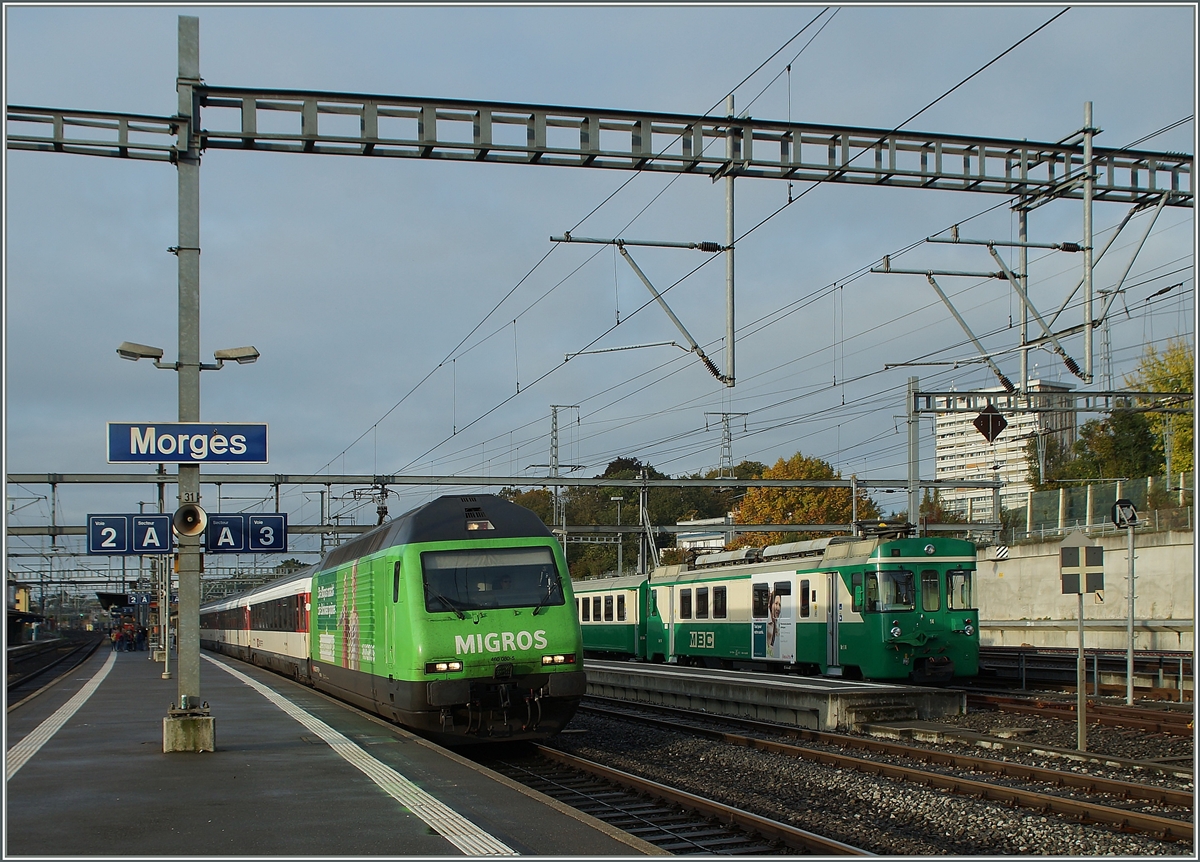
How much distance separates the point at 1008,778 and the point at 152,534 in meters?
11.3

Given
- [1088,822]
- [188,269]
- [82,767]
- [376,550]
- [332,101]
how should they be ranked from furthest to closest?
[376,550], [332,101], [188,269], [82,767], [1088,822]

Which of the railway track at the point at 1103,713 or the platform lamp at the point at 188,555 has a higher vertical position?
the platform lamp at the point at 188,555

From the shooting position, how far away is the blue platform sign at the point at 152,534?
15.2 metres

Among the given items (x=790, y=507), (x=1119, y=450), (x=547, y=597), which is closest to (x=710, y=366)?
(x=547, y=597)

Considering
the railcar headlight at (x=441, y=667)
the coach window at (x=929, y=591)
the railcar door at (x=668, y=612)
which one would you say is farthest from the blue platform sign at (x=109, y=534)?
the railcar door at (x=668, y=612)

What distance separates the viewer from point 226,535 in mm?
19406

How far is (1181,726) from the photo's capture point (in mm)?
14648

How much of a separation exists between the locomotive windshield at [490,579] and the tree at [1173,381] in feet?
138

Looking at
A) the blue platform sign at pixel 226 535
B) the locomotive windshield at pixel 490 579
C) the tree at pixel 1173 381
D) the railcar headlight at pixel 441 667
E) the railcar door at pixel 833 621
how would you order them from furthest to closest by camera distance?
the tree at pixel 1173 381 < the railcar door at pixel 833 621 < the blue platform sign at pixel 226 535 < the locomotive windshield at pixel 490 579 < the railcar headlight at pixel 441 667

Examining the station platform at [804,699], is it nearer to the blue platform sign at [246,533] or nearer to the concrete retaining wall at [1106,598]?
Answer: the blue platform sign at [246,533]

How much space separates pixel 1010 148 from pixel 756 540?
50799 mm

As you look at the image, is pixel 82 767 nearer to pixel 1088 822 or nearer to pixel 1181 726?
pixel 1088 822

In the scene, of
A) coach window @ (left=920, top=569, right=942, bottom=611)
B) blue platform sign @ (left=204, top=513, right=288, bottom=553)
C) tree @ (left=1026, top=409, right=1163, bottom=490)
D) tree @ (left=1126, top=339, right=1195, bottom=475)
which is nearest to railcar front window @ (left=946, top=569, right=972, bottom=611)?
coach window @ (left=920, top=569, right=942, bottom=611)

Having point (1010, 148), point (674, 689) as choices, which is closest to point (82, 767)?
point (674, 689)
